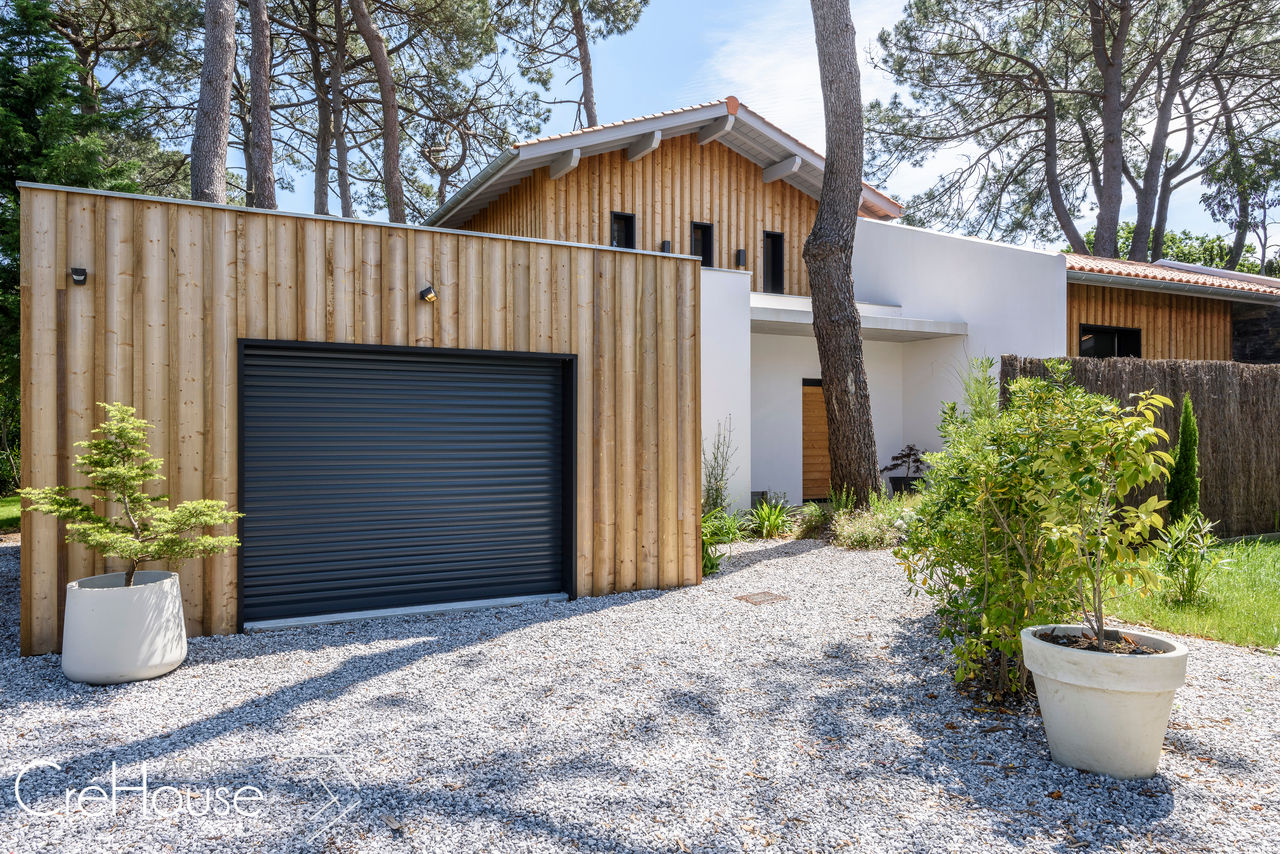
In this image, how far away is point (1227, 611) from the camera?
5.18 metres

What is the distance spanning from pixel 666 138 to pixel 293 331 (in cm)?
786

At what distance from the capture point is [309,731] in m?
3.43

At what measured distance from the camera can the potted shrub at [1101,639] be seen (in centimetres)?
287

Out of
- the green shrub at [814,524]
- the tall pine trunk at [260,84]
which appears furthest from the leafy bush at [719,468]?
the tall pine trunk at [260,84]

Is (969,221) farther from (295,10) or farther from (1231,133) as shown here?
(295,10)

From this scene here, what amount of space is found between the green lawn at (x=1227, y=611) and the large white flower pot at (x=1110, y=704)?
7.82 ft

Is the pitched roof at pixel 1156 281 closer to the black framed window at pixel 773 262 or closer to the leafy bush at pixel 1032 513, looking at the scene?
the black framed window at pixel 773 262

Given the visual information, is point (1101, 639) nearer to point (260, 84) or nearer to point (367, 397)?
point (367, 397)

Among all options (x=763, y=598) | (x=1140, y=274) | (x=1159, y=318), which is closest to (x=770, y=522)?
(x=763, y=598)

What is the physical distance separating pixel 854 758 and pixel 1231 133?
20.0m

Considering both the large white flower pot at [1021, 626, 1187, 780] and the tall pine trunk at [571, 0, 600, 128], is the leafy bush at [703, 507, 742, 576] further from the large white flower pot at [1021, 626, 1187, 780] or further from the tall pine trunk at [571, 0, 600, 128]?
the tall pine trunk at [571, 0, 600, 128]

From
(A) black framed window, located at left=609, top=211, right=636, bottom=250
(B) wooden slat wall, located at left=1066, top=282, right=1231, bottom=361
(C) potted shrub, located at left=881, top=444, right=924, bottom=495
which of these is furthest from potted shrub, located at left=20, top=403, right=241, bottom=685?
(B) wooden slat wall, located at left=1066, top=282, right=1231, bottom=361

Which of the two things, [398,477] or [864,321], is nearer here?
[398,477]

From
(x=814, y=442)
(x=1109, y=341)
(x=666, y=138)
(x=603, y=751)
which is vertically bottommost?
(x=603, y=751)
